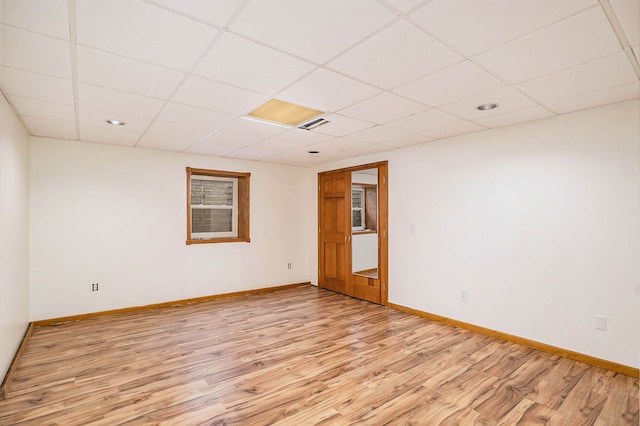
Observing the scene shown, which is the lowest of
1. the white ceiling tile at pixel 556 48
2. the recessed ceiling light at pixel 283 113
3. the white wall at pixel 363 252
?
the white wall at pixel 363 252

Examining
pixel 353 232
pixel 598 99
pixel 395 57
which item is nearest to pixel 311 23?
pixel 395 57

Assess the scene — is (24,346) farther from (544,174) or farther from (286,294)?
(544,174)

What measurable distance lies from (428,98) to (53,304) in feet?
16.9

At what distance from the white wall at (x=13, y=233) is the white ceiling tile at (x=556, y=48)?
12.6 feet

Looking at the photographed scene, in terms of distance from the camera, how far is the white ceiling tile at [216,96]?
2502 millimetres

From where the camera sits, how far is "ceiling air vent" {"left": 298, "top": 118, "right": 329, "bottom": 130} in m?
3.45

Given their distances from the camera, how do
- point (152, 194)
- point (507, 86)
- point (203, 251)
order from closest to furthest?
point (507, 86)
point (152, 194)
point (203, 251)

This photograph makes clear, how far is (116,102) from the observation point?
286cm

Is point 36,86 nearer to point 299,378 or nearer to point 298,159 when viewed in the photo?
point 299,378

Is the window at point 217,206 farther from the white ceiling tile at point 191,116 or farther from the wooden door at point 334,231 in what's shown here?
the white ceiling tile at point 191,116

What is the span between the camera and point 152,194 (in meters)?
4.91

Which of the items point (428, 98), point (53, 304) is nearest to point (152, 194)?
point (53, 304)

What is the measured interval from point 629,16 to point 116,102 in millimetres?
3648

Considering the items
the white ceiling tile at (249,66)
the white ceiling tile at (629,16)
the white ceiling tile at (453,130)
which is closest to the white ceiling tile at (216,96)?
the white ceiling tile at (249,66)
